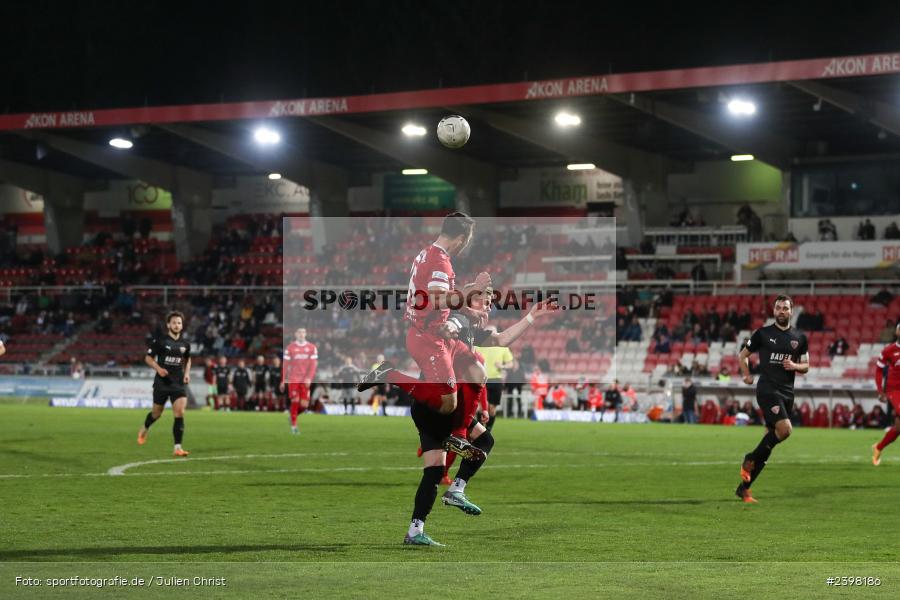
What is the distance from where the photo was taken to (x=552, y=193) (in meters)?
55.2

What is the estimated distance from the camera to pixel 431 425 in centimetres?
1051

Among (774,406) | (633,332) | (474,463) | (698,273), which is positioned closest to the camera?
(474,463)

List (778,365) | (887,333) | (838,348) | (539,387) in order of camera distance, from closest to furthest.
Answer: (778,365), (887,333), (838,348), (539,387)

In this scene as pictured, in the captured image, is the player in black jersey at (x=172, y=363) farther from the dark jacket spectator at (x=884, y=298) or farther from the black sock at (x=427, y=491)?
the dark jacket spectator at (x=884, y=298)

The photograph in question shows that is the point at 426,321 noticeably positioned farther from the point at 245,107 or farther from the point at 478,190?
the point at 478,190

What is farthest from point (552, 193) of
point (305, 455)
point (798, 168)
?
point (305, 455)

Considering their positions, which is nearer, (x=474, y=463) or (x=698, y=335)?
(x=474, y=463)

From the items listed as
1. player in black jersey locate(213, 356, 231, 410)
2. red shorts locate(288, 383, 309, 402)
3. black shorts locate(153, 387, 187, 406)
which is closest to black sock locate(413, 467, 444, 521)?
black shorts locate(153, 387, 187, 406)

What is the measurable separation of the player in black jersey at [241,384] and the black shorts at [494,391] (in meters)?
24.1

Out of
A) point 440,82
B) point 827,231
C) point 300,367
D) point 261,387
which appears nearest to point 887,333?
point 827,231

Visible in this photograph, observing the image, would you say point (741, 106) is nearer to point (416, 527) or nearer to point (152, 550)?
point (416, 527)

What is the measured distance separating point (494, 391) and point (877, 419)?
19797mm

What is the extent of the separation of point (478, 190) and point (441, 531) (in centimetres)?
4248

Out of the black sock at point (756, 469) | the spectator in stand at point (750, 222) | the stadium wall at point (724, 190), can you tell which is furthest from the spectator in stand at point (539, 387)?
the black sock at point (756, 469)
